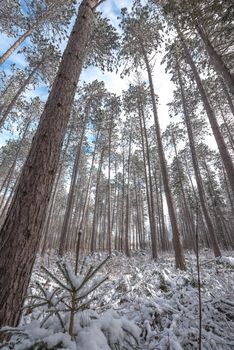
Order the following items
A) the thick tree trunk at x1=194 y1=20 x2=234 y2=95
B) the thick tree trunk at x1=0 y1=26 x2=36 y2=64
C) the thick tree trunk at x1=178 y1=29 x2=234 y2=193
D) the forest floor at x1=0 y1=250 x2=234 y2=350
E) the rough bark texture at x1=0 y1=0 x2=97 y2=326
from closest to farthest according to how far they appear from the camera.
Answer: the forest floor at x1=0 y1=250 x2=234 y2=350
the rough bark texture at x1=0 y1=0 x2=97 y2=326
the thick tree trunk at x1=194 y1=20 x2=234 y2=95
the thick tree trunk at x1=178 y1=29 x2=234 y2=193
the thick tree trunk at x1=0 y1=26 x2=36 y2=64

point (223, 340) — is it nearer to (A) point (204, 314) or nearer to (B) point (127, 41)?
(A) point (204, 314)

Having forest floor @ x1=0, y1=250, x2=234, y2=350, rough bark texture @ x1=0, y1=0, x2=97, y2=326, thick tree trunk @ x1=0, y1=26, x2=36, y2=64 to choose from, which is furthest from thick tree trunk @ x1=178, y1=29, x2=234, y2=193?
thick tree trunk @ x1=0, y1=26, x2=36, y2=64

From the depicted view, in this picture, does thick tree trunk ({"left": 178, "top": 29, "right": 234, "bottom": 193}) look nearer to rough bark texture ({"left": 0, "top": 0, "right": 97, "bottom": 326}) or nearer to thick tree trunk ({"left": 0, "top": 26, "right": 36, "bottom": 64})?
rough bark texture ({"left": 0, "top": 0, "right": 97, "bottom": 326})

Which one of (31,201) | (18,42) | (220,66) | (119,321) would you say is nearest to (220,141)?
(220,66)

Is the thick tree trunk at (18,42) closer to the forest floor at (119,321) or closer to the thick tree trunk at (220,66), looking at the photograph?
the thick tree trunk at (220,66)

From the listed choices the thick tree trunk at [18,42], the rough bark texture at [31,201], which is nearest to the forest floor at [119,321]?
the rough bark texture at [31,201]

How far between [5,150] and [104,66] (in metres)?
19.9

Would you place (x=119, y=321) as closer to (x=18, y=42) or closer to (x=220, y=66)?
(x=220, y=66)

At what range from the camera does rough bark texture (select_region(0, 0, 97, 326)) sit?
5.96 ft

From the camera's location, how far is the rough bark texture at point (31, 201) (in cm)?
182

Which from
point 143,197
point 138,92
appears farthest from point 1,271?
point 143,197

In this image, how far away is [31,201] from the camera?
2.20 metres

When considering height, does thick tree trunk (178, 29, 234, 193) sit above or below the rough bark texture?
above

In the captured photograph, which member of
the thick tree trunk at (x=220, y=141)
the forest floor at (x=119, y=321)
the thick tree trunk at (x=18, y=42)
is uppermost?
the thick tree trunk at (x=18, y=42)
